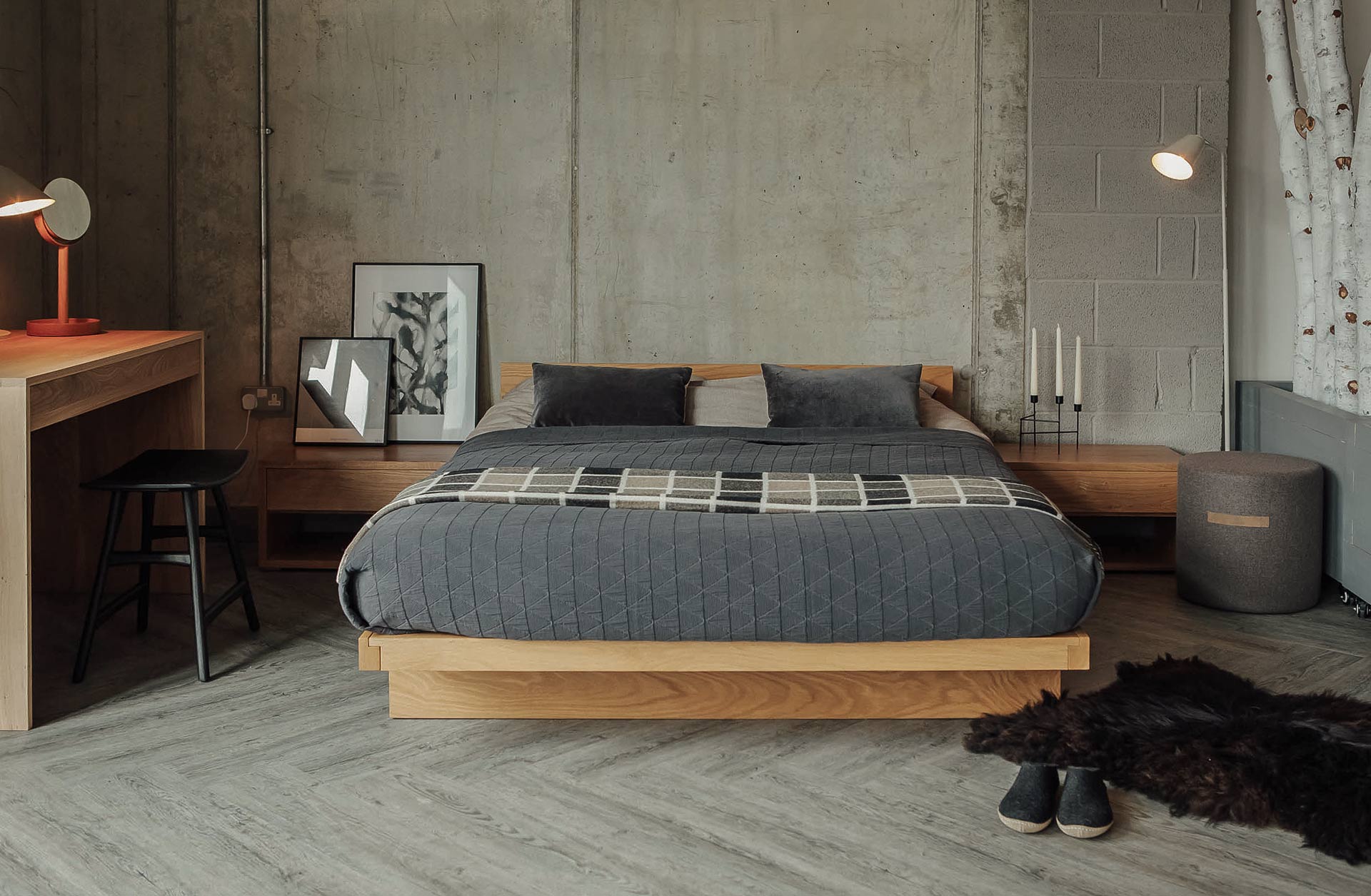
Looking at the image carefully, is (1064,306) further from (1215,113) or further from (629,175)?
(629,175)

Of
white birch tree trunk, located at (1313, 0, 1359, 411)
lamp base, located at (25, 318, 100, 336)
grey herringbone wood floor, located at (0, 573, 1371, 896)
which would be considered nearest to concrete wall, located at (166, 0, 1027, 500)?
lamp base, located at (25, 318, 100, 336)

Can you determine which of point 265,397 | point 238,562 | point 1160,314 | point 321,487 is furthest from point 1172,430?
point 265,397

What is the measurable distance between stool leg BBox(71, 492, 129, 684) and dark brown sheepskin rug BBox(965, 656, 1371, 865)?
7.45 feet

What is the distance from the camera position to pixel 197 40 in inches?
183

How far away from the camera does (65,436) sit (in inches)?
153

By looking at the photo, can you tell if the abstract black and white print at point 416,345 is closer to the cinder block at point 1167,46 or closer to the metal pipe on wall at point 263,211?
the metal pipe on wall at point 263,211

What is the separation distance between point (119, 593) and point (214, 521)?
72 cm

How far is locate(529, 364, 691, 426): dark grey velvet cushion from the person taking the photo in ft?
14.0

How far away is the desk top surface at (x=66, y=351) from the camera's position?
292cm

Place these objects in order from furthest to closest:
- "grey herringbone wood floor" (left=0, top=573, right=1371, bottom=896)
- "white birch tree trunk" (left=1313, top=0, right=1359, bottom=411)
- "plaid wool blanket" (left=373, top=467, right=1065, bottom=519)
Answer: "white birch tree trunk" (left=1313, top=0, right=1359, bottom=411) → "plaid wool blanket" (left=373, top=467, right=1065, bottom=519) → "grey herringbone wood floor" (left=0, top=573, right=1371, bottom=896)

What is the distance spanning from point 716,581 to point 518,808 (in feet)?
2.07

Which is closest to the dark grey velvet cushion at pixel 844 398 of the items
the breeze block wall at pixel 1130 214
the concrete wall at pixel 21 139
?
the breeze block wall at pixel 1130 214

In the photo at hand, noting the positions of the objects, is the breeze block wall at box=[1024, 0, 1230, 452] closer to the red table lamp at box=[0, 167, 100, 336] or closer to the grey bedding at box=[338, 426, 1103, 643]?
the grey bedding at box=[338, 426, 1103, 643]

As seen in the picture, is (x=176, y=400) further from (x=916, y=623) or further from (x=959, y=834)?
(x=959, y=834)
